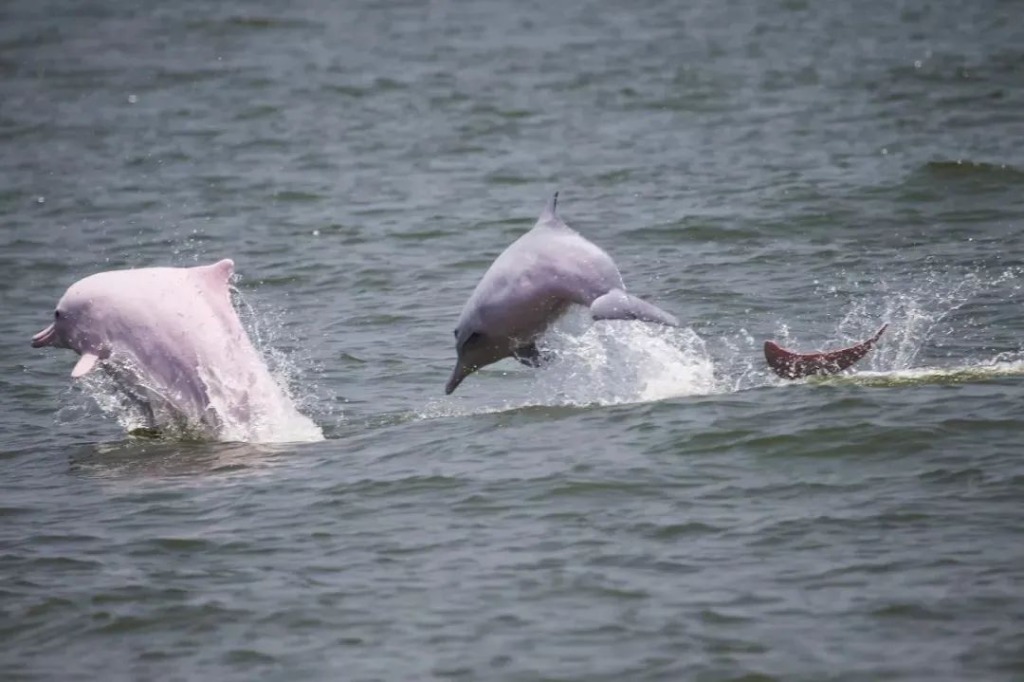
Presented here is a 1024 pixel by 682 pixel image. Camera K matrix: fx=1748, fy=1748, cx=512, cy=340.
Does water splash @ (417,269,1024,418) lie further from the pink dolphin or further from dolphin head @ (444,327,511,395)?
the pink dolphin

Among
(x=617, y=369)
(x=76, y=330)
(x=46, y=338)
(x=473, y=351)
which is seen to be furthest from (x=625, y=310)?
(x=46, y=338)

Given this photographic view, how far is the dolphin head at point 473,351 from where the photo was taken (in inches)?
510

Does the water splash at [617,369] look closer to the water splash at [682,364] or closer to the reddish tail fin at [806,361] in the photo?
the water splash at [682,364]

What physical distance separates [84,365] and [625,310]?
13.4 ft

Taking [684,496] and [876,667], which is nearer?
[876,667]

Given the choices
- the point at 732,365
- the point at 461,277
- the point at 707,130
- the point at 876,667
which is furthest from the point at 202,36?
the point at 876,667

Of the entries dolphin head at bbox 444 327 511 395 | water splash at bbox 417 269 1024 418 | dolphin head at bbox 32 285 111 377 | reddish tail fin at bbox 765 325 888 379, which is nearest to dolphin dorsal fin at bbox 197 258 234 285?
dolphin head at bbox 32 285 111 377

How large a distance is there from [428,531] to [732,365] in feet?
14.3

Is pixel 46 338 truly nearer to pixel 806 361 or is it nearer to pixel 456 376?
pixel 456 376

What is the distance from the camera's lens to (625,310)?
12.1 m

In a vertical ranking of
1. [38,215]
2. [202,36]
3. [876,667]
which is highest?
[202,36]

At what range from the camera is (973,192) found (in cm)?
2191

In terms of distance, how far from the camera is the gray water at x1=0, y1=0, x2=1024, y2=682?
9594 millimetres

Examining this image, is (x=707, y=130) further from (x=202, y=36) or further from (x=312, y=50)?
(x=202, y=36)
